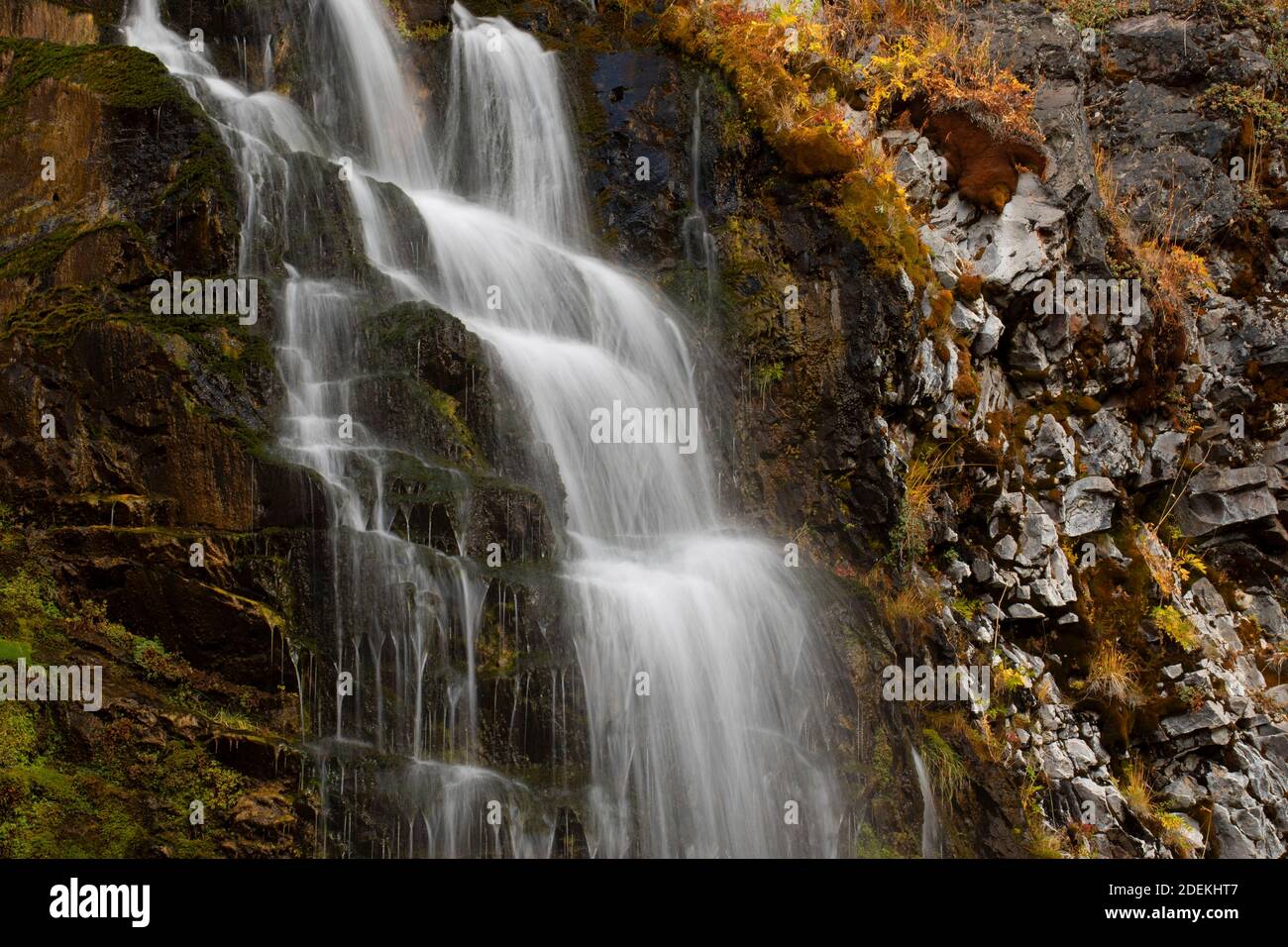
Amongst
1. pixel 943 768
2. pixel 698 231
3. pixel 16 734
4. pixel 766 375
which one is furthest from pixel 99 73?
pixel 943 768

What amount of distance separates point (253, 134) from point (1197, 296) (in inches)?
436

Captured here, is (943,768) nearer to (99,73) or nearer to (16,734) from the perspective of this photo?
(16,734)

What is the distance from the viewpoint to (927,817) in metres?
8.28

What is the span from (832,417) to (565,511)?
124 inches

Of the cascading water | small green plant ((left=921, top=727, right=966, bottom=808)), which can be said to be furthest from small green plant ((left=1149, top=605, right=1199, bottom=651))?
the cascading water

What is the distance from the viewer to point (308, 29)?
11.9 metres

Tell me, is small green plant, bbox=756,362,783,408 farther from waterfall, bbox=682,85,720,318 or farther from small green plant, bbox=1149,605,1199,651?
small green plant, bbox=1149,605,1199,651

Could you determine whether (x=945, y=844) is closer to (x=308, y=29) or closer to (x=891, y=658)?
(x=891, y=658)

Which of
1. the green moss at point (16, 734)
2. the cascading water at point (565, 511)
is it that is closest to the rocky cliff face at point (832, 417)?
the green moss at point (16, 734)

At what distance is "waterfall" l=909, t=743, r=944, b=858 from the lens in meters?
8.13

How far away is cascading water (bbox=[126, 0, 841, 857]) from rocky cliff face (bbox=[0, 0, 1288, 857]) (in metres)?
0.24

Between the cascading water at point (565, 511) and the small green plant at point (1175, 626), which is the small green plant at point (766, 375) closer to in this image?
the cascading water at point (565, 511)

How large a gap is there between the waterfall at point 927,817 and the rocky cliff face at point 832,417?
0.10 metres

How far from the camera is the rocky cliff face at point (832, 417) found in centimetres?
654
